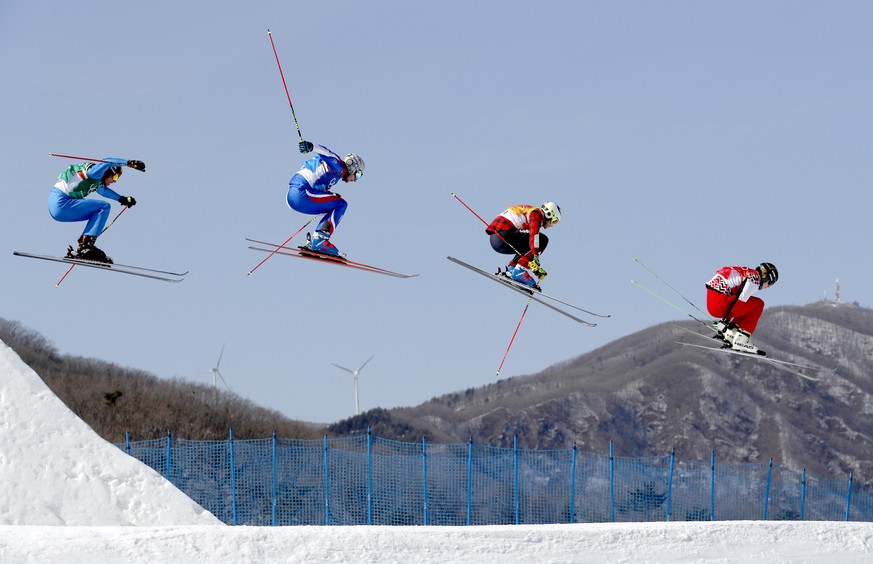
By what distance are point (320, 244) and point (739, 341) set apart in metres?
7.40

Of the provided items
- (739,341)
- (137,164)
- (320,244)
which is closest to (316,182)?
(320,244)

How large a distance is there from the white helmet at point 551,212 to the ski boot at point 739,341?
3.61 metres

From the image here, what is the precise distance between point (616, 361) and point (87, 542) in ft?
528

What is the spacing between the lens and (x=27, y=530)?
17281mm

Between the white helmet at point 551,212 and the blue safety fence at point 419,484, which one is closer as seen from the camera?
the white helmet at point 551,212

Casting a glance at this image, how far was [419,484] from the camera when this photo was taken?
105 feet

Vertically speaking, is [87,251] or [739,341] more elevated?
[87,251]

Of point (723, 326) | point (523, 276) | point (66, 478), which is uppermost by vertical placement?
point (523, 276)

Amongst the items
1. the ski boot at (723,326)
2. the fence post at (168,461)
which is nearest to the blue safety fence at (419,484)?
the fence post at (168,461)

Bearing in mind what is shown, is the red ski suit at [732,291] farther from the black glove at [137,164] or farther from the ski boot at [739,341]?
the black glove at [137,164]

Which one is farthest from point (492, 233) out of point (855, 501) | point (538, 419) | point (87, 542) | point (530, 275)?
point (538, 419)

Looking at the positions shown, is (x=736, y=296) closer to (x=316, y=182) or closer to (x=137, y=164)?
(x=316, y=182)

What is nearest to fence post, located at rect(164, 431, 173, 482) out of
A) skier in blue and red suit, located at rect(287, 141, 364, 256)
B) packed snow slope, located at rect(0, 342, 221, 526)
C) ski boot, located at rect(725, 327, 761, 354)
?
packed snow slope, located at rect(0, 342, 221, 526)

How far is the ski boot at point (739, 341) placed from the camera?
79.5ft
